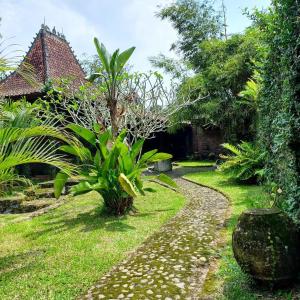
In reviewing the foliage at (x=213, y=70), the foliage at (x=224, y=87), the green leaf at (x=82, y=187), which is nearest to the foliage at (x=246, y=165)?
the foliage at (x=213, y=70)

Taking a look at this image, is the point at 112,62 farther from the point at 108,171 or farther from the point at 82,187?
the point at 82,187

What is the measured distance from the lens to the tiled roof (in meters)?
14.5

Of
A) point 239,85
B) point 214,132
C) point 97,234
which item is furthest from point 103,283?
point 214,132

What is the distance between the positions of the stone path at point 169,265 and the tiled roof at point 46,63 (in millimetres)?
10115

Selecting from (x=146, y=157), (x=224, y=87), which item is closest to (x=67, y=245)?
(x=146, y=157)

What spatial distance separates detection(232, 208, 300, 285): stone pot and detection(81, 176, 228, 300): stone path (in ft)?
2.13

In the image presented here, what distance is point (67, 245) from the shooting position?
4.96 m

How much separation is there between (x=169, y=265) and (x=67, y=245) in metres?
1.78

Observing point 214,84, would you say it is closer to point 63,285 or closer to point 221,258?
Result: point 221,258

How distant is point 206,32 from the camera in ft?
62.5

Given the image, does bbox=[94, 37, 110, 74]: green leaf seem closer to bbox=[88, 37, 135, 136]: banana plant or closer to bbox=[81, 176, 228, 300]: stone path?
bbox=[88, 37, 135, 136]: banana plant

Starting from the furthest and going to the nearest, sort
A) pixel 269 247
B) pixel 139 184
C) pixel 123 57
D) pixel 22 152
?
pixel 123 57 < pixel 139 184 < pixel 22 152 < pixel 269 247

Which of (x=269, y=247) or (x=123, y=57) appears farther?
(x=123, y=57)

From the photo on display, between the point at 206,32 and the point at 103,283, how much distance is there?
17.9 metres
